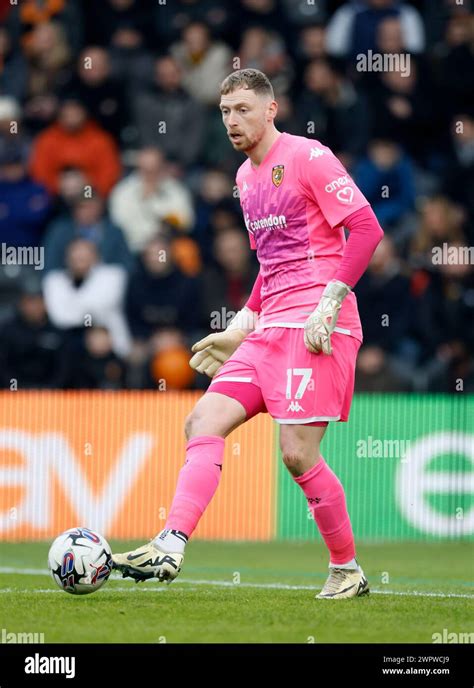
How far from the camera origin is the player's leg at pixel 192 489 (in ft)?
21.9

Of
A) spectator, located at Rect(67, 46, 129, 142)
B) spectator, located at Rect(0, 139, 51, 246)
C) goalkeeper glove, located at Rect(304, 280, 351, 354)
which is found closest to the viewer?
goalkeeper glove, located at Rect(304, 280, 351, 354)

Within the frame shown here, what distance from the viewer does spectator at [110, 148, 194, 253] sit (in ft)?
50.3

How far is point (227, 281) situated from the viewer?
14.6 metres

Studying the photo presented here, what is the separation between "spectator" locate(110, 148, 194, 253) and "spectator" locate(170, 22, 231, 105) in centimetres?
142

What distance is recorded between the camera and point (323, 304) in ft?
23.4

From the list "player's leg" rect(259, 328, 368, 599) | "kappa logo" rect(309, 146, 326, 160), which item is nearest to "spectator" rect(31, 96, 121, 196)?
"kappa logo" rect(309, 146, 326, 160)

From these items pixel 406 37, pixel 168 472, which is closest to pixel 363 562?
pixel 168 472

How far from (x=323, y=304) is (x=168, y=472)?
5.77 meters

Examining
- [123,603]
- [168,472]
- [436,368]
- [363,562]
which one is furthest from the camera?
[436,368]

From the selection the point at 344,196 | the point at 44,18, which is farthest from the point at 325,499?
the point at 44,18

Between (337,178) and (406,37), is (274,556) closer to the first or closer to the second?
(337,178)

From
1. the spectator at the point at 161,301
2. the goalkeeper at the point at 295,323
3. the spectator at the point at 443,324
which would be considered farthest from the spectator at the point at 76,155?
the goalkeeper at the point at 295,323

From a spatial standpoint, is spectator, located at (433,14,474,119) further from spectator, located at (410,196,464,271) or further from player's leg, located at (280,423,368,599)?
player's leg, located at (280,423,368,599)

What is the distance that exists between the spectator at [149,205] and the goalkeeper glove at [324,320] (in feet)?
26.9
